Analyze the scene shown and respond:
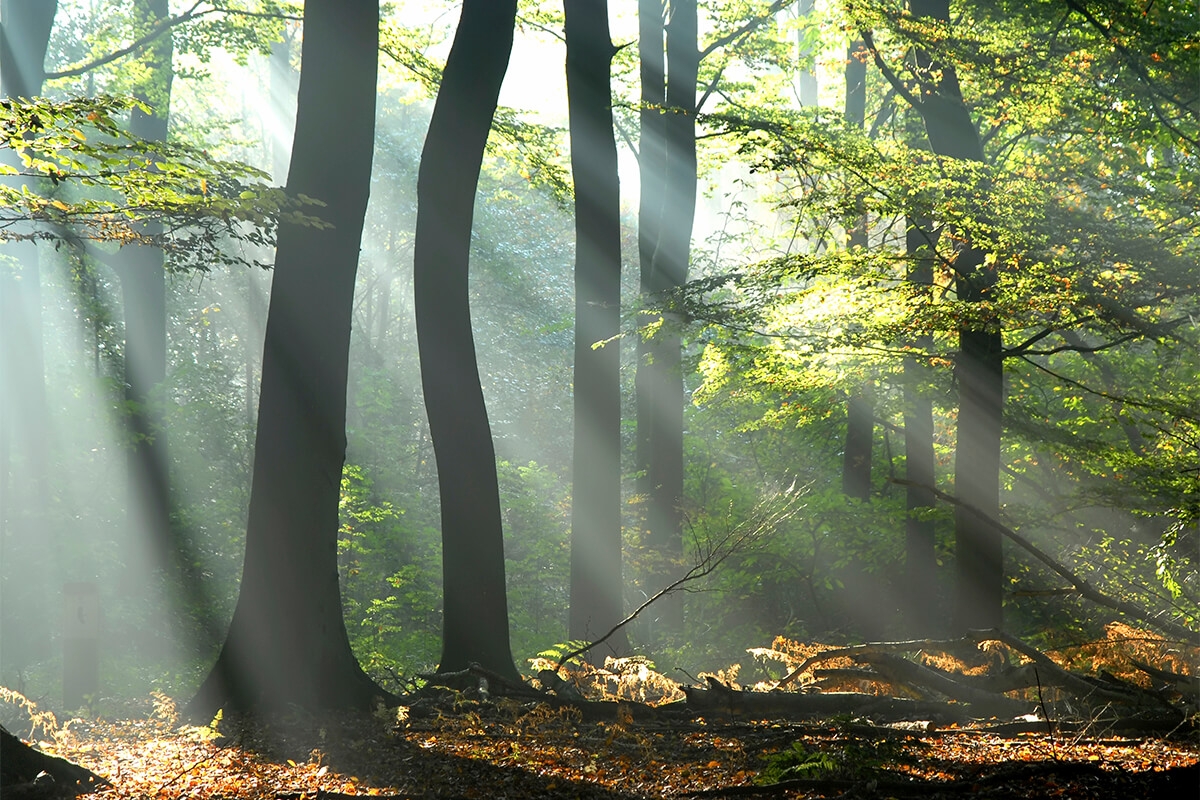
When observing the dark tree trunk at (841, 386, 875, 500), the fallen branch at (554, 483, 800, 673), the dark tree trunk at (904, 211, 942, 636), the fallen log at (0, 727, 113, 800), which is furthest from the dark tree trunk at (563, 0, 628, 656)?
the dark tree trunk at (841, 386, 875, 500)

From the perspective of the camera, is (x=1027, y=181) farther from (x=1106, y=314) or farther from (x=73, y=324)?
(x=73, y=324)

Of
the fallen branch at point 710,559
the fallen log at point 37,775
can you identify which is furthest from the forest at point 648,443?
the fallen branch at point 710,559

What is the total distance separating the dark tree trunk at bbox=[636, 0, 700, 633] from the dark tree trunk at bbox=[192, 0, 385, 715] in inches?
268

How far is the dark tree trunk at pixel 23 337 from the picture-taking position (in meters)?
12.7

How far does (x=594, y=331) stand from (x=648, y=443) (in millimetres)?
5524

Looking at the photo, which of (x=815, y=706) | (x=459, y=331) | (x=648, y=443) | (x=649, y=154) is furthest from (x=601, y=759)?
(x=649, y=154)

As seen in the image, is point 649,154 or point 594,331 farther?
point 649,154

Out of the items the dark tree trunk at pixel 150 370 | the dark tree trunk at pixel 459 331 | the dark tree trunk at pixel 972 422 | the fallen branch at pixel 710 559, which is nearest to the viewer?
the fallen branch at pixel 710 559

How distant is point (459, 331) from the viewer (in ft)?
27.0

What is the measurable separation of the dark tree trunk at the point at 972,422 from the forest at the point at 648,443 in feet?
0.12

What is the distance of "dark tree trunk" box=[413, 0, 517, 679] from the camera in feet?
26.5

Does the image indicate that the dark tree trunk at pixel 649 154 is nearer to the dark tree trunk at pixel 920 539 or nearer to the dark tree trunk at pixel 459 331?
the dark tree trunk at pixel 920 539

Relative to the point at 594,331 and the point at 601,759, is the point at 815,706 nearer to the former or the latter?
the point at 601,759

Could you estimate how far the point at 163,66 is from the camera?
51.2ft
